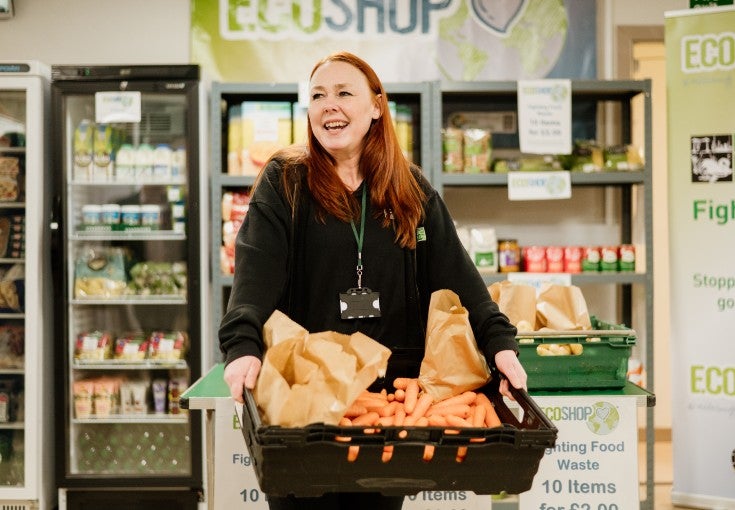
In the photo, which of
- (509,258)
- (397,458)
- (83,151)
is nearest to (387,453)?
(397,458)

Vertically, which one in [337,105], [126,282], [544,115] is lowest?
[126,282]

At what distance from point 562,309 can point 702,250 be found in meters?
1.43

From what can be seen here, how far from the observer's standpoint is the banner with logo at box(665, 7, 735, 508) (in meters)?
3.72

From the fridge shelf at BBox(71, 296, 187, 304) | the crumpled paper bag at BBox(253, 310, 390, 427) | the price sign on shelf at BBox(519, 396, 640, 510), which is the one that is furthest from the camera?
the fridge shelf at BBox(71, 296, 187, 304)

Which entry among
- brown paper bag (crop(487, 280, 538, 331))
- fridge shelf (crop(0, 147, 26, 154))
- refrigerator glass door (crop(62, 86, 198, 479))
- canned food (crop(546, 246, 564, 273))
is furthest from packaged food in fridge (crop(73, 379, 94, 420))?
canned food (crop(546, 246, 564, 273))

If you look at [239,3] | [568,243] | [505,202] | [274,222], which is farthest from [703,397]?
[239,3]

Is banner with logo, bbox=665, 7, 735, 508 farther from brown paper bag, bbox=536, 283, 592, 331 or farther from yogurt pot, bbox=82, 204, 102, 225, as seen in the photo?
yogurt pot, bbox=82, 204, 102, 225

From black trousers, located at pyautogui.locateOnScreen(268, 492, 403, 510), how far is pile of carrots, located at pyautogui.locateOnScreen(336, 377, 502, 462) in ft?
0.81

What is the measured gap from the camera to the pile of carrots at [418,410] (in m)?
1.58

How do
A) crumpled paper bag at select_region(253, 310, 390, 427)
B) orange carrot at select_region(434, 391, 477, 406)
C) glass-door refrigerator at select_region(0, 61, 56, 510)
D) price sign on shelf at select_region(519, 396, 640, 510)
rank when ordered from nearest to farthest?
crumpled paper bag at select_region(253, 310, 390, 427) < orange carrot at select_region(434, 391, 477, 406) < price sign on shelf at select_region(519, 396, 640, 510) < glass-door refrigerator at select_region(0, 61, 56, 510)

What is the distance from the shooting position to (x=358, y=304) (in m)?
1.87

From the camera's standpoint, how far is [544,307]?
2.70 m

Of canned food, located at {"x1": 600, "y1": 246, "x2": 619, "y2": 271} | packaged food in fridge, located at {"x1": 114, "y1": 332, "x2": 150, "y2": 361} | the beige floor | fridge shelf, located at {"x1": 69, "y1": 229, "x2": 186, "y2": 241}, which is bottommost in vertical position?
the beige floor

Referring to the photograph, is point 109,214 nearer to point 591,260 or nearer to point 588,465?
point 591,260
